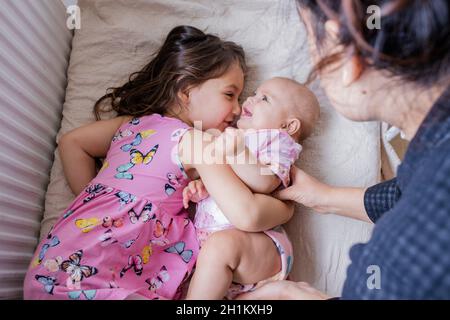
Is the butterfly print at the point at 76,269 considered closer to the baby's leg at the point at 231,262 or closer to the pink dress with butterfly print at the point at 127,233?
the pink dress with butterfly print at the point at 127,233

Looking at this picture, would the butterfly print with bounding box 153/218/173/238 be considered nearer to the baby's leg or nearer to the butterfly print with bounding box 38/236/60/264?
the baby's leg

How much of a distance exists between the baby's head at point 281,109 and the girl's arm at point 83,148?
1.18 feet

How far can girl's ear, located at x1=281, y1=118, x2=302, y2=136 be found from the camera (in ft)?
3.44

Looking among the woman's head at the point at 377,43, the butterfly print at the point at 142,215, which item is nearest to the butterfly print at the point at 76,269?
the butterfly print at the point at 142,215

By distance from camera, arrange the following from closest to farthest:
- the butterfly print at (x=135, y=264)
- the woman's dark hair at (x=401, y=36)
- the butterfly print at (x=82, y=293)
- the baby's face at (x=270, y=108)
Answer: the woman's dark hair at (x=401, y=36), the butterfly print at (x=82, y=293), the butterfly print at (x=135, y=264), the baby's face at (x=270, y=108)

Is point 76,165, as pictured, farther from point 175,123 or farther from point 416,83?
point 416,83

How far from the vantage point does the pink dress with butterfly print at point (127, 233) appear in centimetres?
87

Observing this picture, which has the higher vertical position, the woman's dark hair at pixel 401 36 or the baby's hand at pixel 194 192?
the woman's dark hair at pixel 401 36

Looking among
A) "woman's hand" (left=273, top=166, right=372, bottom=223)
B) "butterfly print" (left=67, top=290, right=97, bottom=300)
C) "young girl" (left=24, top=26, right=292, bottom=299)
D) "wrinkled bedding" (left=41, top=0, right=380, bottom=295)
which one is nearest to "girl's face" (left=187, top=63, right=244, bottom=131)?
"young girl" (left=24, top=26, right=292, bottom=299)

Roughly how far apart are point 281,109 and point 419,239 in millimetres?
596

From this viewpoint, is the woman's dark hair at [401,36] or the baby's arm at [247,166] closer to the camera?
the woman's dark hair at [401,36]

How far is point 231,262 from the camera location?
89 cm

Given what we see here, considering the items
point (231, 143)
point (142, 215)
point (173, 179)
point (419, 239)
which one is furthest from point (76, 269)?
point (419, 239)

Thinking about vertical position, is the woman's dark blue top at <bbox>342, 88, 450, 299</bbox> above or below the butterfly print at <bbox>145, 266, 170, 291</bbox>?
above
